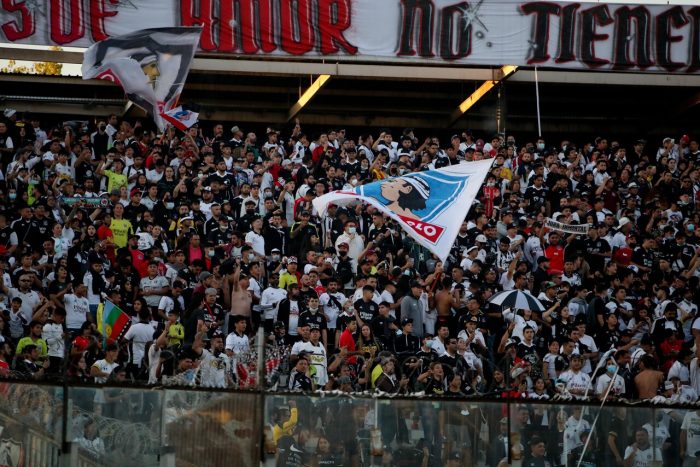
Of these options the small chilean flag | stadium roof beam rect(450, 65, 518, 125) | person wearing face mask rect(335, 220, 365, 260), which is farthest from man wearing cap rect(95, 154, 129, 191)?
stadium roof beam rect(450, 65, 518, 125)

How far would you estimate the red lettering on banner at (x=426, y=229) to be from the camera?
1579cm

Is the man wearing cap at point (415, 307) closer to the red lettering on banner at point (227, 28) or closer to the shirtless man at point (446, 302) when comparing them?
the shirtless man at point (446, 302)

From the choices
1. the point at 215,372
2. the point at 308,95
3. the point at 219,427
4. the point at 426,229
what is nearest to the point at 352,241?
the point at 426,229

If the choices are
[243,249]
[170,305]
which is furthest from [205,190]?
[170,305]

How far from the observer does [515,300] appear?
63.9 feet

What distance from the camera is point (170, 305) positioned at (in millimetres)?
18531

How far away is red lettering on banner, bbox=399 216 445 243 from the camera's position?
51.8ft

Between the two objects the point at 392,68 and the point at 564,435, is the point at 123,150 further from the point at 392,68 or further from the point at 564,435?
the point at 564,435

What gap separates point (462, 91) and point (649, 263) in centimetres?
964

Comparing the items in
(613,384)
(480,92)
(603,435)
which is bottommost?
(603,435)

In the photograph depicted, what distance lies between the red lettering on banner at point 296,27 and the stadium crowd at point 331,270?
2.84 meters

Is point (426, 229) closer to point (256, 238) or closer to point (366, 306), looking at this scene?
point (366, 306)

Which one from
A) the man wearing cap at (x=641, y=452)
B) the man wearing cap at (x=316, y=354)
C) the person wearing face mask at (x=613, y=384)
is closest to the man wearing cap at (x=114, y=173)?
the man wearing cap at (x=316, y=354)

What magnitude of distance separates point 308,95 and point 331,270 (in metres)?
10.4
